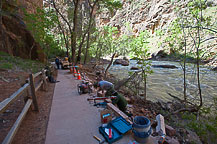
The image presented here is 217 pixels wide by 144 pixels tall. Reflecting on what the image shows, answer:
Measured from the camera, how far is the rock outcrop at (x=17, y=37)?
1483 cm

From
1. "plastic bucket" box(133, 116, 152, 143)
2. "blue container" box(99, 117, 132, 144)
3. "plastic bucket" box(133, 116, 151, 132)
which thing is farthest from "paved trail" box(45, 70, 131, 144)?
"plastic bucket" box(133, 116, 151, 132)

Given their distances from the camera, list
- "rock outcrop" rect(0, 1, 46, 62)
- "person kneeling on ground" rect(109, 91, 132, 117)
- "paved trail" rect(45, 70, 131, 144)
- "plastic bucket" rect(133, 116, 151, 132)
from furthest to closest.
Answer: "rock outcrop" rect(0, 1, 46, 62), "person kneeling on ground" rect(109, 91, 132, 117), "paved trail" rect(45, 70, 131, 144), "plastic bucket" rect(133, 116, 151, 132)

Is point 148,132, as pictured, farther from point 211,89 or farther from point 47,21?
point 47,21

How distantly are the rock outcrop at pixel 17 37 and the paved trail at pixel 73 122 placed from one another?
45.2 feet

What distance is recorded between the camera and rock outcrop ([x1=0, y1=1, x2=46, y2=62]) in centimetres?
1483

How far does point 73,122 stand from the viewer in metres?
3.68

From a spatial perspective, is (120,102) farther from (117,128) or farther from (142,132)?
(142,132)

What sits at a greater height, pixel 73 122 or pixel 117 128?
pixel 117 128

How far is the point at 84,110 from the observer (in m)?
4.38

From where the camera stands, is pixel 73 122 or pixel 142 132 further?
pixel 73 122

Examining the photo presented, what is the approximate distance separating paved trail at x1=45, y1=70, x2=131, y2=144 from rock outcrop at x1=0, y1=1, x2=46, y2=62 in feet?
45.2

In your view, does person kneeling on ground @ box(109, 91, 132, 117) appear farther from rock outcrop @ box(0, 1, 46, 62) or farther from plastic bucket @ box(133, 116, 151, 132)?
rock outcrop @ box(0, 1, 46, 62)

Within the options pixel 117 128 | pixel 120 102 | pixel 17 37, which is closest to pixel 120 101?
pixel 120 102

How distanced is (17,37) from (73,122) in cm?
1688
